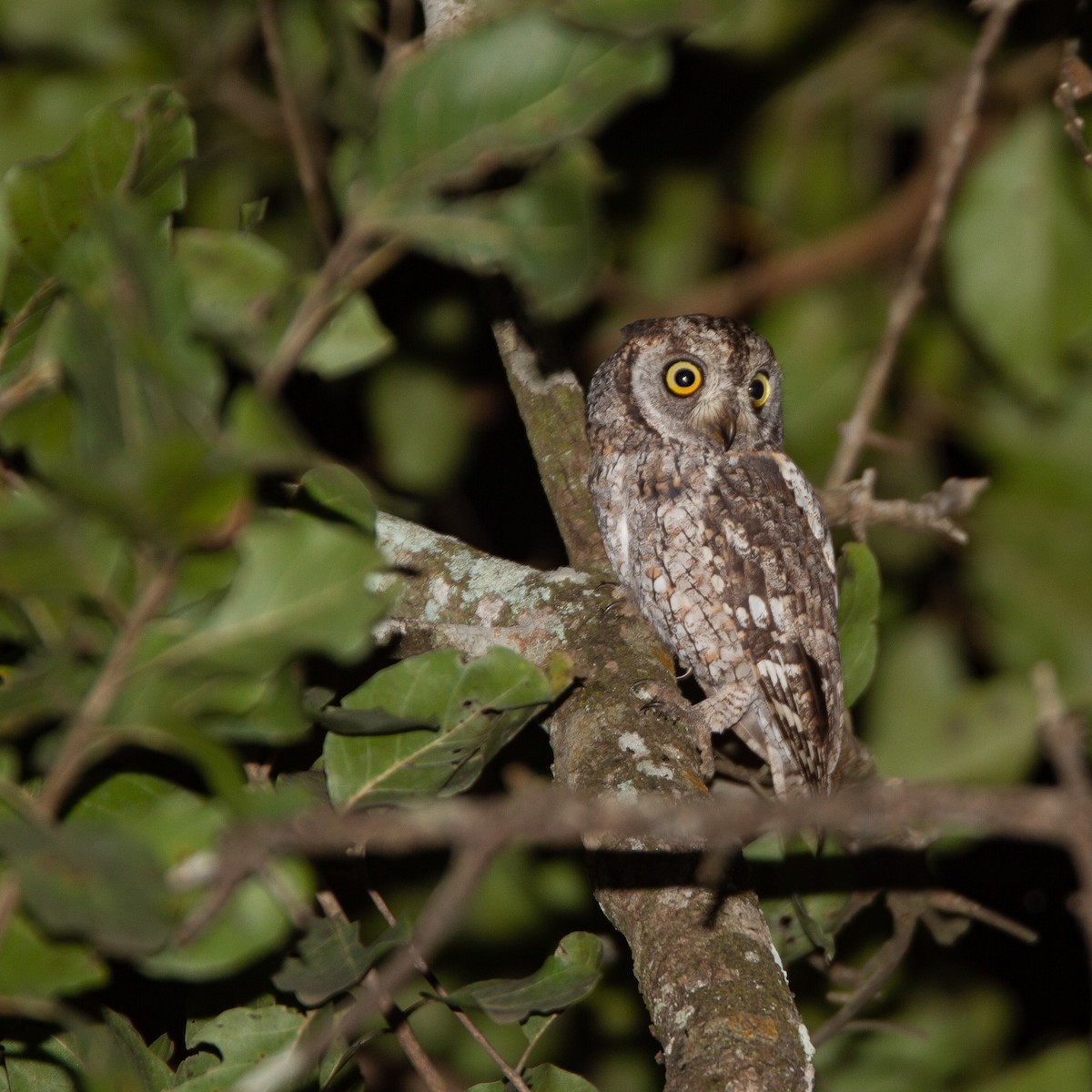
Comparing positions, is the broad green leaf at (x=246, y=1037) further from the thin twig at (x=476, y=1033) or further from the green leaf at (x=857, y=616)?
the green leaf at (x=857, y=616)

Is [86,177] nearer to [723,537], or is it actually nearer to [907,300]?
[723,537]

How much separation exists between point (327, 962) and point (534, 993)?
25 cm

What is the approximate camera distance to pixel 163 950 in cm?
82

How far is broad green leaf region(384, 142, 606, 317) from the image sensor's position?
2.53 feet

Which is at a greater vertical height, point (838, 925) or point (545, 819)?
point (545, 819)

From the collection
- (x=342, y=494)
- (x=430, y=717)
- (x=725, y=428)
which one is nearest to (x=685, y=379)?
(x=725, y=428)

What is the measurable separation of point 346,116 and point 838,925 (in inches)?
57.5

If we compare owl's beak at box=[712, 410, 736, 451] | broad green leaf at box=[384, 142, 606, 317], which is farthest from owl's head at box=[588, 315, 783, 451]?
broad green leaf at box=[384, 142, 606, 317]

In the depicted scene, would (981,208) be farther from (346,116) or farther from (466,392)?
(346,116)

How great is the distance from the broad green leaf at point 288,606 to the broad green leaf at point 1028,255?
1947 millimetres

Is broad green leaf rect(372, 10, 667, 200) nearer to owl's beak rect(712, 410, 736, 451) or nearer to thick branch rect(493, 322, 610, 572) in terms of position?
thick branch rect(493, 322, 610, 572)

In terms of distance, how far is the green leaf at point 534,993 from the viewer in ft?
3.94

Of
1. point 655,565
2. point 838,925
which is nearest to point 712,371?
point 655,565

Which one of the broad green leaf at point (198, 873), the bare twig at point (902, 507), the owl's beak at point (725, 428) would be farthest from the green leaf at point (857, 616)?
the broad green leaf at point (198, 873)
